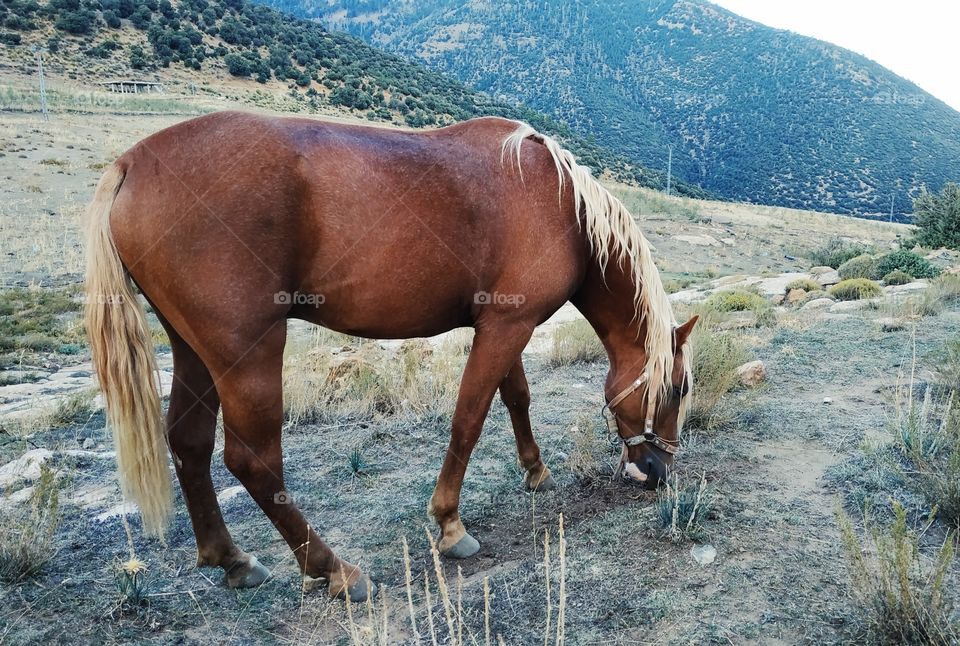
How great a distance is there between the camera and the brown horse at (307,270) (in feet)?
8.08

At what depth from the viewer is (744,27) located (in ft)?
249

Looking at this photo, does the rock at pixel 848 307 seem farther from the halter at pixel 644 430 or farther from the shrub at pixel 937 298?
the halter at pixel 644 430

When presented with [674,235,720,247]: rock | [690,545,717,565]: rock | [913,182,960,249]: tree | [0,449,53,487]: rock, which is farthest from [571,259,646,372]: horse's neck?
[674,235,720,247]: rock

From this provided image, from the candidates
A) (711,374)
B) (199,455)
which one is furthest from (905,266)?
(199,455)

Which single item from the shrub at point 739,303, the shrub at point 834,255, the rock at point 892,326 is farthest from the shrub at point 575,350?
the shrub at point 834,255

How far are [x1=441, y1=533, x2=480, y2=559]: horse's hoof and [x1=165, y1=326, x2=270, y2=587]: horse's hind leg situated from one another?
3.02ft

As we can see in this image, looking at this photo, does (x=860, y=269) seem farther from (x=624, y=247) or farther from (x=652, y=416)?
(x=624, y=247)

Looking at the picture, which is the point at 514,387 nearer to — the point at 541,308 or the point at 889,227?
the point at 541,308

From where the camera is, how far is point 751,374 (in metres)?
5.41

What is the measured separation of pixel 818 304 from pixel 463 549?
338 inches

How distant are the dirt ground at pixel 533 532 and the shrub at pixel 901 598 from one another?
143 mm

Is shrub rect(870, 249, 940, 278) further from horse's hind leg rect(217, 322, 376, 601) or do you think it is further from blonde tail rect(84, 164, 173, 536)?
blonde tail rect(84, 164, 173, 536)

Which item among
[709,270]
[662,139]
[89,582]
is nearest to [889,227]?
[709,270]

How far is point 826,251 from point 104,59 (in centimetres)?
4461
